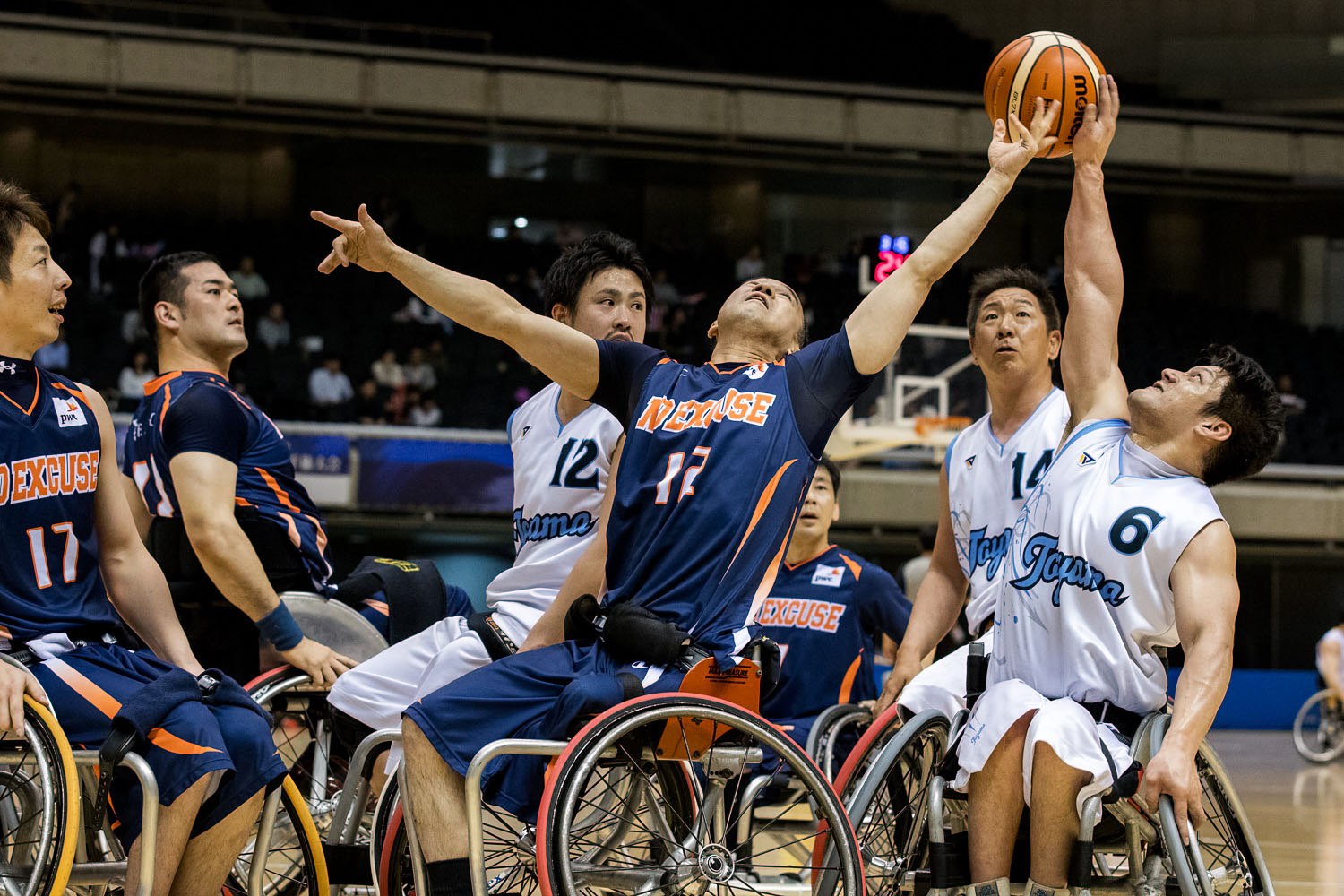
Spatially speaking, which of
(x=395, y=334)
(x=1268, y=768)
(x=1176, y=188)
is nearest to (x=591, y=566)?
(x=1268, y=768)

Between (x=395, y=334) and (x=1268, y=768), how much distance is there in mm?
10296

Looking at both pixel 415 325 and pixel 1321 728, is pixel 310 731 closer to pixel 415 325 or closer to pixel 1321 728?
pixel 1321 728

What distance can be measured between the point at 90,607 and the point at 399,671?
2.91ft

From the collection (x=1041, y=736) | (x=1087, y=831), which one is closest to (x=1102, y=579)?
(x=1041, y=736)

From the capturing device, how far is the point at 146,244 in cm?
1681

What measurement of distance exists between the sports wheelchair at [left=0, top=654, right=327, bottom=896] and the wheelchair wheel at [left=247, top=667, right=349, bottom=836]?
1.96 ft

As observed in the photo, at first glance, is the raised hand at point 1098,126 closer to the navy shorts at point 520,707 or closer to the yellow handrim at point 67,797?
the navy shorts at point 520,707

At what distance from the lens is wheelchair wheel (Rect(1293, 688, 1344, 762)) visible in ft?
42.2

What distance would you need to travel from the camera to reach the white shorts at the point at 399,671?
3754mm

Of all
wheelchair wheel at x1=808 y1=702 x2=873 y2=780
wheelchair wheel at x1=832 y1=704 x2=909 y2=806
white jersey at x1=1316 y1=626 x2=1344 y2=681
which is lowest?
white jersey at x1=1316 y1=626 x2=1344 y2=681

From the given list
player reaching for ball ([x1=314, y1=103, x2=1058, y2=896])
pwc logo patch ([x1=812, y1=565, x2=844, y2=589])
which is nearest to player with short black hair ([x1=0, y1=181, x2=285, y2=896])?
player reaching for ball ([x1=314, y1=103, x2=1058, y2=896])

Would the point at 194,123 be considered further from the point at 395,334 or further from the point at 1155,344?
the point at 1155,344

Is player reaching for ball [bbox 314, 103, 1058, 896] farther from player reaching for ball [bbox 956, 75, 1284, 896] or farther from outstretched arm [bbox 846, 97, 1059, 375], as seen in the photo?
player reaching for ball [bbox 956, 75, 1284, 896]

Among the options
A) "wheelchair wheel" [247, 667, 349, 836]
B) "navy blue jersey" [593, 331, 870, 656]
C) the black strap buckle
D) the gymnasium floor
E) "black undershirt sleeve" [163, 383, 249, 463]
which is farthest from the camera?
the gymnasium floor
